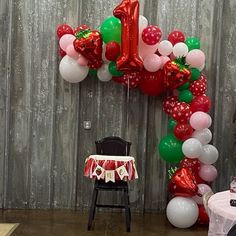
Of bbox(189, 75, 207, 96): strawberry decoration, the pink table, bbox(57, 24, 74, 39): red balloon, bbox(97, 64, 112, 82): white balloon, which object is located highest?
bbox(57, 24, 74, 39): red balloon

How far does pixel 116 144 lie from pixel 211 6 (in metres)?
1.99

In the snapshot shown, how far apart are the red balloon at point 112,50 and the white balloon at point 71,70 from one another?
0.36 metres

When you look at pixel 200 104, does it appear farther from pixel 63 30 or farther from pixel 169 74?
pixel 63 30

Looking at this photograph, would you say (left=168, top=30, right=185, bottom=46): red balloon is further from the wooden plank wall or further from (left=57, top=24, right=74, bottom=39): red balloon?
(left=57, top=24, right=74, bottom=39): red balloon

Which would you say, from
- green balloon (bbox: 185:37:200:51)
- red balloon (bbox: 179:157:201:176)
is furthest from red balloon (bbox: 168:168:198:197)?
green balloon (bbox: 185:37:200:51)

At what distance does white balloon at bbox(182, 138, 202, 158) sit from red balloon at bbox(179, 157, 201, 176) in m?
0.14

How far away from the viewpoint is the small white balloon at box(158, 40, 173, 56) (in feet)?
16.1

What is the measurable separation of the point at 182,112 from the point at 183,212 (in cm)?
102

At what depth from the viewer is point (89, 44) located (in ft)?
15.5

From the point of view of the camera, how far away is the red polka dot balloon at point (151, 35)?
15.4 ft

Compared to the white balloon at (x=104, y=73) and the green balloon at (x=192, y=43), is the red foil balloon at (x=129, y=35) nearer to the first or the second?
the white balloon at (x=104, y=73)

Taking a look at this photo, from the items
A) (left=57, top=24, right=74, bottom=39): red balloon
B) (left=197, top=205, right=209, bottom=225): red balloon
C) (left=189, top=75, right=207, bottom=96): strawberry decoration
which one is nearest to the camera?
(left=197, top=205, right=209, bottom=225): red balloon

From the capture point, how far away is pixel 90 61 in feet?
16.1

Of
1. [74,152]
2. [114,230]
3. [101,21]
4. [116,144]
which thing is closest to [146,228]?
[114,230]
